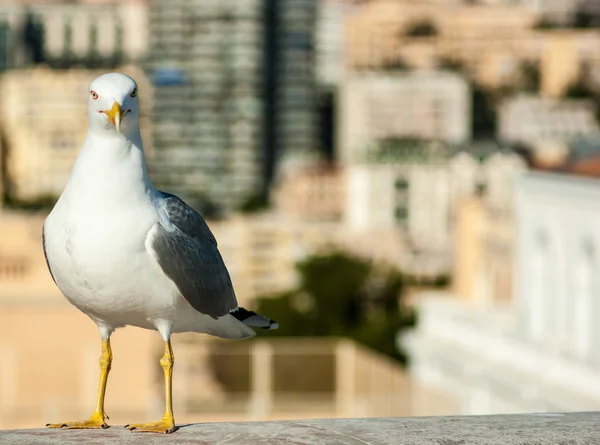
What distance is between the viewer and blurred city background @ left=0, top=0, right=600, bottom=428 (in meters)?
27.0

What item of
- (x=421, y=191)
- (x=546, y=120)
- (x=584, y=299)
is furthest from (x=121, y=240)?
(x=546, y=120)

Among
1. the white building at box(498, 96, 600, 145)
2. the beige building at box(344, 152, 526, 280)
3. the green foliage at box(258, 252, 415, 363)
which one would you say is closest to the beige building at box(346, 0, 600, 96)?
the white building at box(498, 96, 600, 145)

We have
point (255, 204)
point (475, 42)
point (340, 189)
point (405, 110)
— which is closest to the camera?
point (340, 189)

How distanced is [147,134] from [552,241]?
142 meters

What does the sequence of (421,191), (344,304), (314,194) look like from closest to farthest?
(344,304) < (421,191) < (314,194)

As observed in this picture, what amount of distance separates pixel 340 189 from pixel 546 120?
19.2m

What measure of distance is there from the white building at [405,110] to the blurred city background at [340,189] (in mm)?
170

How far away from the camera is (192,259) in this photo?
5945 mm

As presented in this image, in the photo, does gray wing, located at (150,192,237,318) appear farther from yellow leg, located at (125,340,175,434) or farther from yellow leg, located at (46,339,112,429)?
yellow leg, located at (46,339,112,429)

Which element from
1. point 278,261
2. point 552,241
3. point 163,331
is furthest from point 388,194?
point 163,331

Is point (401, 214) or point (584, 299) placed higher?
point (584, 299)

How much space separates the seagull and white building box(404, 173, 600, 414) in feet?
56.9

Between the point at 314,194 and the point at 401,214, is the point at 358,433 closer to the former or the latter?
the point at 401,214

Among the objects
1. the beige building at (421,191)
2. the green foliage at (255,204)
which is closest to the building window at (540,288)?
the beige building at (421,191)
